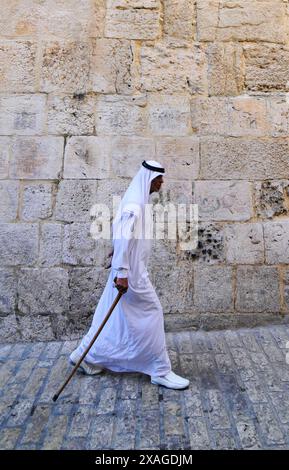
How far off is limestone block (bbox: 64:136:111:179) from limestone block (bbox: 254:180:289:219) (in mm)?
1728

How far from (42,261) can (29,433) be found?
6.39ft

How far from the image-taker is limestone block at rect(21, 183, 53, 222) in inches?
151

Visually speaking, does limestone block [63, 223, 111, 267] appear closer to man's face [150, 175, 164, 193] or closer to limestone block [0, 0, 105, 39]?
man's face [150, 175, 164, 193]

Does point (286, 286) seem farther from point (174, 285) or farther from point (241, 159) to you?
point (241, 159)

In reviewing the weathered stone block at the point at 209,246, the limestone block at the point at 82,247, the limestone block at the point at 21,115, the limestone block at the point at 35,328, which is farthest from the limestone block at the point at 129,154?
the limestone block at the point at 35,328

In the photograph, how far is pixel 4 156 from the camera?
3.88 metres

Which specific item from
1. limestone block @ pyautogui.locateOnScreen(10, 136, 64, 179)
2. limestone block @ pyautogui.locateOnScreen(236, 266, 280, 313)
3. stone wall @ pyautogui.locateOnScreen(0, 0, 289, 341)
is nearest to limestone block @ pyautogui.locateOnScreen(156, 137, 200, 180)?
stone wall @ pyautogui.locateOnScreen(0, 0, 289, 341)

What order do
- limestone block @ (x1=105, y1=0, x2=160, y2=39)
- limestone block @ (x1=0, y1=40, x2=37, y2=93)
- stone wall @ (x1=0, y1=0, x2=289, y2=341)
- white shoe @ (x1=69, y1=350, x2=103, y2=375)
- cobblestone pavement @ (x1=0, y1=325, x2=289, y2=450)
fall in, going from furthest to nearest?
limestone block @ (x1=105, y1=0, x2=160, y2=39) → limestone block @ (x1=0, y1=40, x2=37, y2=93) → stone wall @ (x1=0, y1=0, x2=289, y2=341) → white shoe @ (x1=69, y1=350, x2=103, y2=375) → cobblestone pavement @ (x1=0, y1=325, x2=289, y2=450)

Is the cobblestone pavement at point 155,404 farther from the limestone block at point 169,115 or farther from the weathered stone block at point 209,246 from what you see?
the limestone block at point 169,115

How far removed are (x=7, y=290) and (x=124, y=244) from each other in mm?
1864

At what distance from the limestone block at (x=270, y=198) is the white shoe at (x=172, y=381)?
2.11 meters

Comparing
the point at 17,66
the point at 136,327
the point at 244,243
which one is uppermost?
the point at 17,66

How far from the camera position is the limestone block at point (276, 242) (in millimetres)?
3953

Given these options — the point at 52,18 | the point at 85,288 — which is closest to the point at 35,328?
the point at 85,288
